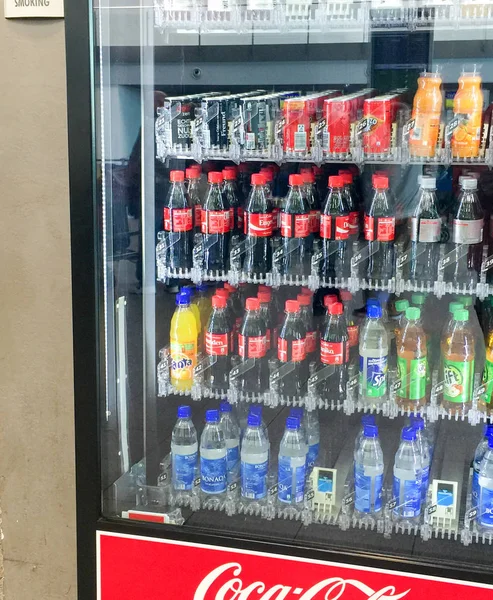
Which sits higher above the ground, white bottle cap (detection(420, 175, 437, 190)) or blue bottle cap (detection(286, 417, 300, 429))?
white bottle cap (detection(420, 175, 437, 190))

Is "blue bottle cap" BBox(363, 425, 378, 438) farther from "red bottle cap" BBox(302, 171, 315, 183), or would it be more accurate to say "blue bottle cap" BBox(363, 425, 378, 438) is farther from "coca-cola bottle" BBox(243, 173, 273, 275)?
"red bottle cap" BBox(302, 171, 315, 183)

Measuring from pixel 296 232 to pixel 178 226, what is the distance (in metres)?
0.34

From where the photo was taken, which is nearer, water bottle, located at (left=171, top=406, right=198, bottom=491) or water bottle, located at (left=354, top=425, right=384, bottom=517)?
water bottle, located at (left=354, top=425, right=384, bottom=517)

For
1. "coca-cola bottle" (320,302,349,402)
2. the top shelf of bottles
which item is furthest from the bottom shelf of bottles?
the top shelf of bottles

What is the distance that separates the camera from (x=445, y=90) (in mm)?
2098

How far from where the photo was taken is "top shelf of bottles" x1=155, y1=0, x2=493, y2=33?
6.52 feet

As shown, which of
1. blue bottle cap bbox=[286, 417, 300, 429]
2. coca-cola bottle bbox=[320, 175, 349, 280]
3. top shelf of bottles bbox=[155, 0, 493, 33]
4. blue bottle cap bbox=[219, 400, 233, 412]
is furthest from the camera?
blue bottle cap bbox=[219, 400, 233, 412]

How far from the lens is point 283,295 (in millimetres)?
2395

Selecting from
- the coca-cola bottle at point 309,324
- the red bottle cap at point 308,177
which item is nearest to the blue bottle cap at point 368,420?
the coca-cola bottle at point 309,324

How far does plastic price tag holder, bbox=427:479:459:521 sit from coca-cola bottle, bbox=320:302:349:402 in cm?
36

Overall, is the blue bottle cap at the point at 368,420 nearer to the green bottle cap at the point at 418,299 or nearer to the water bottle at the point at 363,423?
the water bottle at the point at 363,423

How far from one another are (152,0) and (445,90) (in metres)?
0.82

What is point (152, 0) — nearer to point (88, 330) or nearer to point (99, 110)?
point (99, 110)

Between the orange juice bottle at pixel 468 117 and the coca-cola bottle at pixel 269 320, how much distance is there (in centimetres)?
67
